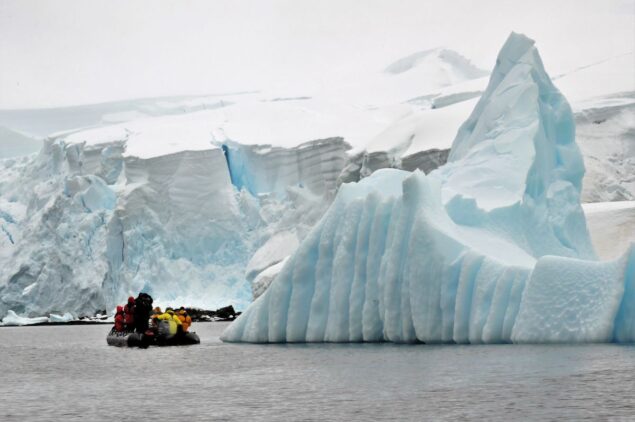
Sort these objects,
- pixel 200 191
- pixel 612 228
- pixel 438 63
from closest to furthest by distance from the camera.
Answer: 1. pixel 612 228
2. pixel 200 191
3. pixel 438 63

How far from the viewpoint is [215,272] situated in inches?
1928

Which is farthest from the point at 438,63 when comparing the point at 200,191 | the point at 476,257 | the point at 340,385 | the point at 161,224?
the point at 340,385

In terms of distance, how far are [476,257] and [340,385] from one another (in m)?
5.78

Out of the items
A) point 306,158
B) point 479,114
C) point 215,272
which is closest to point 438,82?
point 306,158

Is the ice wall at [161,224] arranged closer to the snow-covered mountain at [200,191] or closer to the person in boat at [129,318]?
the snow-covered mountain at [200,191]

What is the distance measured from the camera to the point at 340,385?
1560 cm

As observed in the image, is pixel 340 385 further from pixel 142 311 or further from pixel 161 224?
pixel 161 224

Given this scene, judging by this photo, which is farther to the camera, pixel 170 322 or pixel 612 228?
pixel 612 228

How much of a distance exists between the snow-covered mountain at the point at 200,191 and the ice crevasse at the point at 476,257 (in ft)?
46.7

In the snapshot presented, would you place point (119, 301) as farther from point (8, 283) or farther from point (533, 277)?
point (533, 277)

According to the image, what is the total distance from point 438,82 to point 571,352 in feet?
168

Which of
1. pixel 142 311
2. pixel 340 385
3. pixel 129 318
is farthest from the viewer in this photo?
pixel 129 318

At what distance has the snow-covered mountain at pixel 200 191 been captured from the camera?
45000 millimetres

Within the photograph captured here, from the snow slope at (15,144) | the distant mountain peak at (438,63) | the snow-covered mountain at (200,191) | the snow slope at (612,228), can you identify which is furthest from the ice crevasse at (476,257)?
the distant mountain peak at (438,63)
